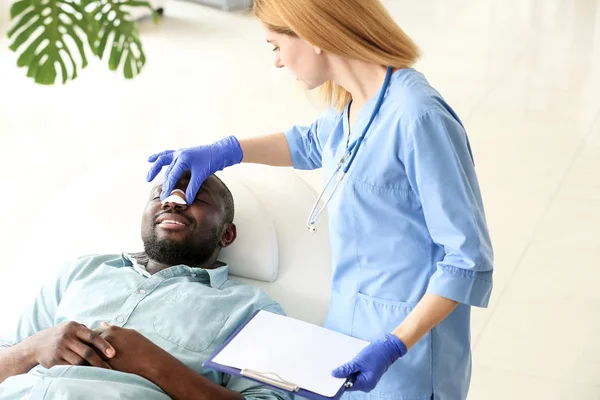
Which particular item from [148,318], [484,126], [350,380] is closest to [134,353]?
[148,318]

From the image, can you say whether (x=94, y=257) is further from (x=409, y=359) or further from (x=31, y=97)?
(x=31, y=97)

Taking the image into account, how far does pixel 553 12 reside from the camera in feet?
19.6

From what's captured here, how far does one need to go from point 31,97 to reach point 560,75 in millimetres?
2761

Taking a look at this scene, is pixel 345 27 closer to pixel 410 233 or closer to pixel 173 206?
pixel 410 233

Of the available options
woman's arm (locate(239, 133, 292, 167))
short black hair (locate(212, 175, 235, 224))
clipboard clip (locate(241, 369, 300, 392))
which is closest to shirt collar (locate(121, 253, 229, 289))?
short black hair (locate(212, 175, 235, 224))

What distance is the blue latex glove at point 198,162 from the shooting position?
6.69 ft

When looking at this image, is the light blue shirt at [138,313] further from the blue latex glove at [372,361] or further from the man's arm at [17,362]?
the blue latex glove at [372,361]

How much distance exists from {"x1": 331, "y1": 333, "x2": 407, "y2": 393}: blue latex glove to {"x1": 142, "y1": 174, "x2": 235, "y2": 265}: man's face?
0.65 metres

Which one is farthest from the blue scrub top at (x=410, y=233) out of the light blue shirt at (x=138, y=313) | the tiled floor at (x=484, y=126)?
the tiled floor at (x=484, y=126)

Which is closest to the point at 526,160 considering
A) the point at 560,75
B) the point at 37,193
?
the point at 560,75

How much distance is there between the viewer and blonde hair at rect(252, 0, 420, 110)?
61.7 inches

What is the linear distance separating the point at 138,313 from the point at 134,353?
0.64 feet

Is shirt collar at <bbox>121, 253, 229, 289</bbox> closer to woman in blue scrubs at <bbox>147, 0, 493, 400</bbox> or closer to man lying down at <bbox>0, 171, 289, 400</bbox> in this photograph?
man lying down at <bbox>0, 171, 289, 400</bbox>

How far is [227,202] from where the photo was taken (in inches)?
84.5
